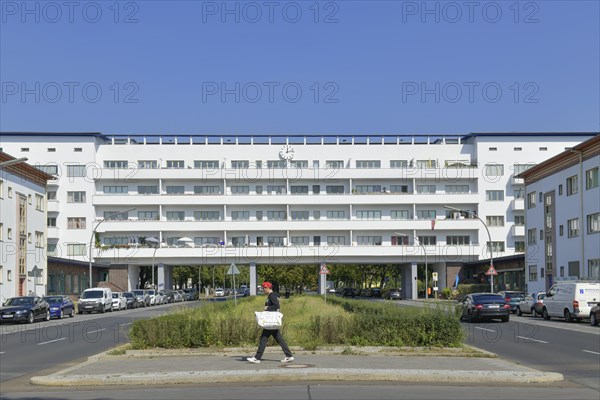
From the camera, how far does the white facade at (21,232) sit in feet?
196

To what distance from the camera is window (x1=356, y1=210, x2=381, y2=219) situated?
300 feet

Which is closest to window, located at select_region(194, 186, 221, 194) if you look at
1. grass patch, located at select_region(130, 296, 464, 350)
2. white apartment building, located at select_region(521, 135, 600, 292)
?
white apartment building, located at select_region(521, 135, 600, 292)

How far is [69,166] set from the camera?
9169cm

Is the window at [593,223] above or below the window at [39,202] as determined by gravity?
below

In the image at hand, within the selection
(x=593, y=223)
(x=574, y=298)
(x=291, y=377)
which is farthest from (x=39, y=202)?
(x=291, y=377)

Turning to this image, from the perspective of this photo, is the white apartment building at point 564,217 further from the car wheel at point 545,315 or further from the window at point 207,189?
the window at point 207,189

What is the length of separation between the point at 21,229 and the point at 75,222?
27404 millimetres

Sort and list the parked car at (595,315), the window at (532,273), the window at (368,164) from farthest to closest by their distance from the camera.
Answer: the window at (368,164) < the window at (532,273) < the parked car at (595,315)

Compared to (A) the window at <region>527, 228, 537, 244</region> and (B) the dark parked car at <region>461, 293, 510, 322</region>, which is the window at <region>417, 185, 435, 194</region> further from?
(B) the dark parked car at <region>461, 293, 510, 322</region>

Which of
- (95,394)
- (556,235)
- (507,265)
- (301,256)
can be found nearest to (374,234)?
(301,256)

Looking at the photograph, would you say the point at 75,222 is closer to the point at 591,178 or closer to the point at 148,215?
the point at 148,215

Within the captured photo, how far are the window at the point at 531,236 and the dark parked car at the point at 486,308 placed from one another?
3087cm

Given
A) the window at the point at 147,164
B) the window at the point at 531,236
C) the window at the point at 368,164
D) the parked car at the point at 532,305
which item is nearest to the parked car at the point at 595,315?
the parked car at the point at 532,305

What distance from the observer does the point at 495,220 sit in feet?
303
